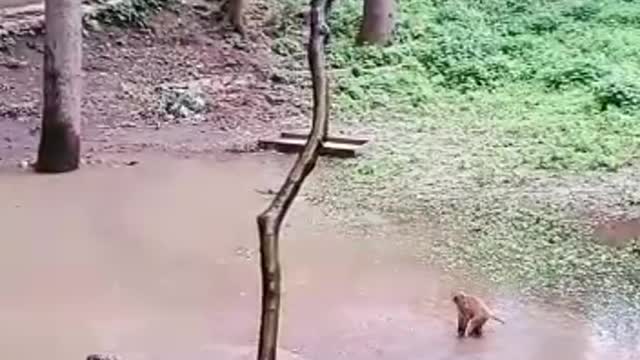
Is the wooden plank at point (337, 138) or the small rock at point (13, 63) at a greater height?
the small rock at point (13, 63)

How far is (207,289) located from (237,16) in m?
8.50

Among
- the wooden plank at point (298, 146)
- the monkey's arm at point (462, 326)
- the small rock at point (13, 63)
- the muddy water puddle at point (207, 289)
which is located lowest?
the muddy water puddle at point (207, 289)

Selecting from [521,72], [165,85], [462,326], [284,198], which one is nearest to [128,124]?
[165,85]

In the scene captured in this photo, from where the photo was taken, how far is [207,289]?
6871 mm

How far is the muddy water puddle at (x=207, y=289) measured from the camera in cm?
599

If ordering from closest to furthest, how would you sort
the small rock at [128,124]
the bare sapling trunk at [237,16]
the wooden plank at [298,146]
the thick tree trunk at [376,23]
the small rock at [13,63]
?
the wooden plank at [298,146]
the small rock at [128,124]
the small rock at [13,63]
the thick tree trunk at [376,23]
the bare sapling trunk at [237,16]

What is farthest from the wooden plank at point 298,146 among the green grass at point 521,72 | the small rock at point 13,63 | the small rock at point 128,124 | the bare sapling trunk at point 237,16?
the bare sapling trunk at point 237,16

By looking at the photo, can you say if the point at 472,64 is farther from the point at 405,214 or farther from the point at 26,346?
the point at 26,346

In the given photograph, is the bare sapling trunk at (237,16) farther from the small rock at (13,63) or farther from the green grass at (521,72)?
the small rock at (13,63)

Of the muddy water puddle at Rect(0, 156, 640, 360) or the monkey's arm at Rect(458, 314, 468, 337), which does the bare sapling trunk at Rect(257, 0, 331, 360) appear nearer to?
the muddy water puddle at Rect(0, 156, 640, 360)

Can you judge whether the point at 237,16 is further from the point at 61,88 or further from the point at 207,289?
the point at 207,289

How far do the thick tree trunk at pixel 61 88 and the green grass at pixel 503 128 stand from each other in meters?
2.06

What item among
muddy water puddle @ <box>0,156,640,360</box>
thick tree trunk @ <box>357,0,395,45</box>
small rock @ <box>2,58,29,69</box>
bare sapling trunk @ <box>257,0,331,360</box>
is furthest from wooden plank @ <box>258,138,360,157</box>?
bare sapling trunk @ <box>257,0,331,360</box>

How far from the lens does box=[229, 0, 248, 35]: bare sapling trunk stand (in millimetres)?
14898
